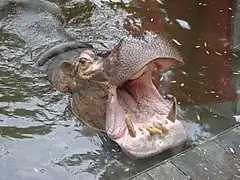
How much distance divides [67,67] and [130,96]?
0.46 m

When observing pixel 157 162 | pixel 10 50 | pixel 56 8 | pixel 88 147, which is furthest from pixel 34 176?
pixel 56 8

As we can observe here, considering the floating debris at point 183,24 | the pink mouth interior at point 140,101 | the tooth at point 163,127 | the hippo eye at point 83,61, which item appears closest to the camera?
the tooth at point 163,127

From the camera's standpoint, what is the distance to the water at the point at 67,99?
3.15m

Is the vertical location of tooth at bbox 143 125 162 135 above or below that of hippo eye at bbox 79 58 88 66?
below

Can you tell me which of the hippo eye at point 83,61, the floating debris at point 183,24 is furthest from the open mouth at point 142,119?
the floating debris at point 183,24

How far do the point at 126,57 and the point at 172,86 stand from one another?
2.96ft

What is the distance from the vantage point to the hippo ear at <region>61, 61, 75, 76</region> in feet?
11.5

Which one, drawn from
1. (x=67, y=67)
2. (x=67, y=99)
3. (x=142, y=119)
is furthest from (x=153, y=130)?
(x=67, y=99)

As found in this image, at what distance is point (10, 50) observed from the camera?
14.5ft

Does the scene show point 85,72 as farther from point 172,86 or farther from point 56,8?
point 56,8

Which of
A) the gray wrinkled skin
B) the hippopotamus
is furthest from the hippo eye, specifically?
the gray wrinkled skin

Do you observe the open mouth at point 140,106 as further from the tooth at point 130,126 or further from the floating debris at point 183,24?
the floating debris at point 183,24

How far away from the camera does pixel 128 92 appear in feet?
11.3

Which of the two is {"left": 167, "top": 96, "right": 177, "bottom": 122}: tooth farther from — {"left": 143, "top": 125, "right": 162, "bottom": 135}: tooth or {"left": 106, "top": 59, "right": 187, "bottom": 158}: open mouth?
{"left": 143, "top": 125, "right": 162, "bottom": 135}: tooth
